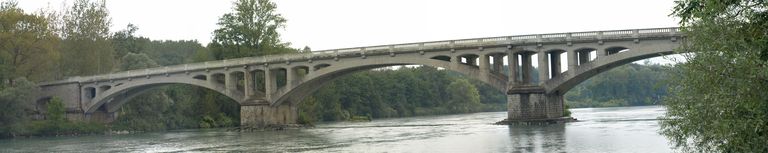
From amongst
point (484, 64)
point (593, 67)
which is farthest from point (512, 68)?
point (593, 67)

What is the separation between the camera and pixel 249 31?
88500mm

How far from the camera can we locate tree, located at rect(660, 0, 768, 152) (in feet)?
63.4

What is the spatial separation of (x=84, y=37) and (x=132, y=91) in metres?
7.58

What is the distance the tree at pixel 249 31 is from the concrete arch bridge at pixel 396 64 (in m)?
2.55

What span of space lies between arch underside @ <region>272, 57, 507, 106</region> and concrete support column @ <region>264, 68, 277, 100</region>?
0.68m

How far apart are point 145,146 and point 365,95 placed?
65.6 meters

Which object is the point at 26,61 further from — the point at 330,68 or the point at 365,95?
the point at 365,95

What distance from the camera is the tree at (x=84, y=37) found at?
308 ft

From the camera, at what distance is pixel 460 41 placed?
69.7 metres

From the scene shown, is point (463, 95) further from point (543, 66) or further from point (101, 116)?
point (543, 66)

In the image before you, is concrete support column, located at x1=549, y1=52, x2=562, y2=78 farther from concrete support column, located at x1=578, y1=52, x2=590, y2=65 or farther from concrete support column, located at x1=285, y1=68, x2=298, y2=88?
concrete support column, located at x1=285, y1=68, x2=298, y2=88

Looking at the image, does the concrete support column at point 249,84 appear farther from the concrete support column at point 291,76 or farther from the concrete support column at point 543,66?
the concrete support column at point 543,66

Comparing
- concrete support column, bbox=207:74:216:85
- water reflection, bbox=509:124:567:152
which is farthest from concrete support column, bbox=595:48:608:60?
concrete support column, bbox=207:74:216:85

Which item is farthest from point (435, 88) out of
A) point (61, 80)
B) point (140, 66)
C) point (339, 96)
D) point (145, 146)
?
point (145, 146)
